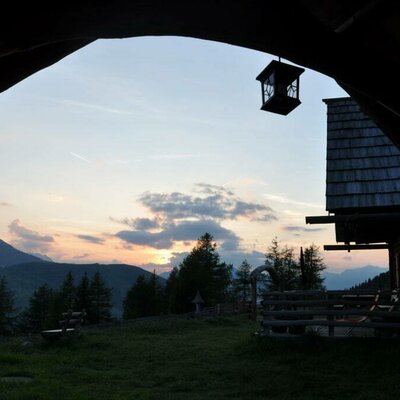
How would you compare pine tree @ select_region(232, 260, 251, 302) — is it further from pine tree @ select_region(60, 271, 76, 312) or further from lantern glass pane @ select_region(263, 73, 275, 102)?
lantern glass pane @ select_region(263, 73, 275, 102)

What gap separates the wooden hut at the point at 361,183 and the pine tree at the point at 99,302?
5955 centimetres

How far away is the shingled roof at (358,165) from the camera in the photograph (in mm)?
11312

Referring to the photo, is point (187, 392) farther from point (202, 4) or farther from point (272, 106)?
point (202, 4)

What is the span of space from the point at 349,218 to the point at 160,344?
20.8 ft

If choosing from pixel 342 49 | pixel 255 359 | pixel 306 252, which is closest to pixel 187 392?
pixel 255 359

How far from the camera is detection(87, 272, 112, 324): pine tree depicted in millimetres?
69356

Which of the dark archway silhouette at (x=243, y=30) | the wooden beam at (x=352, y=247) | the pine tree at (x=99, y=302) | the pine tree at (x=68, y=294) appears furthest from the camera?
the pine tree at (x=99, y=302)

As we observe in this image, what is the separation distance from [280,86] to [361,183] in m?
7.14

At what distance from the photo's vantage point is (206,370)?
912 centimetres

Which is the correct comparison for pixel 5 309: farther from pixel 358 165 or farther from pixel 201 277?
pixel 358 165

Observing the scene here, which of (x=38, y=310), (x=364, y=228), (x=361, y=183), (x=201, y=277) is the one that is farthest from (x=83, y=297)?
(x=361, y=183)

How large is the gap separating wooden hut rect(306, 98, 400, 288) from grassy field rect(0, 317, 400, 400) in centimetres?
300

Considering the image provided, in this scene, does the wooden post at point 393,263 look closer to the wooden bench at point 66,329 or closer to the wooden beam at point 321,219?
the wooden beam at point 321,219

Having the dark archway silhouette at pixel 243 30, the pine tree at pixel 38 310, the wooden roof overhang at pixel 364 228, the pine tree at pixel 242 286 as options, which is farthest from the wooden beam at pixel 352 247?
the pine tree at pixel 38 310
